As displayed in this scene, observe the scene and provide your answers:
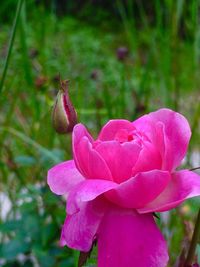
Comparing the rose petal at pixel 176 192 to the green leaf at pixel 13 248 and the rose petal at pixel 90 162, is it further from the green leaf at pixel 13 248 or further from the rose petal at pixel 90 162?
the green leaf at pixel 13 248

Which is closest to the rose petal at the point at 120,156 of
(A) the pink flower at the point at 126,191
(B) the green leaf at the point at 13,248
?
(A) the pink flower at the point at 126,191

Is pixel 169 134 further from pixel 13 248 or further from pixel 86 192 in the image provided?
pixel 13 248

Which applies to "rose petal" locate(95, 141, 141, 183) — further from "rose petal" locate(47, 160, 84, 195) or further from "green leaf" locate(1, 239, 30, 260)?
"green leaf" locate(1, 239, 30, 260)

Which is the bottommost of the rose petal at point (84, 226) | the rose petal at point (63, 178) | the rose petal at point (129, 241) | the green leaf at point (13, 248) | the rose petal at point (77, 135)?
the green leaf at point (13, 248)

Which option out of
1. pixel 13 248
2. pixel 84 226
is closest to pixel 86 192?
pixel 84 226

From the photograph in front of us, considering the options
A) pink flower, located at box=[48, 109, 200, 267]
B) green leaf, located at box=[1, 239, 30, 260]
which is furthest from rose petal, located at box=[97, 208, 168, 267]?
green leaf, located at box=[1, 239, 30, 260]
